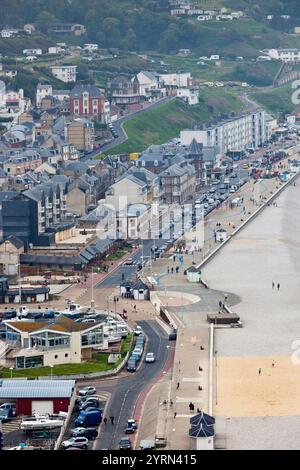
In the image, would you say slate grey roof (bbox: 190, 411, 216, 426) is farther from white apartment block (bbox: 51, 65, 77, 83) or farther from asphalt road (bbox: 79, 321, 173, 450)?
white apartment block (bbox: 51, 65, 77, 83)

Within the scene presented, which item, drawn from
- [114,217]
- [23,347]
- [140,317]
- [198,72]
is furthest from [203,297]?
[198,72]

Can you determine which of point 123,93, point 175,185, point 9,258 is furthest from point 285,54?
point 9,258

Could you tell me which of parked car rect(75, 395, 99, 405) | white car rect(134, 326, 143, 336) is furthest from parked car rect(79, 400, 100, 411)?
white car rect(134, 326, 143, 336)

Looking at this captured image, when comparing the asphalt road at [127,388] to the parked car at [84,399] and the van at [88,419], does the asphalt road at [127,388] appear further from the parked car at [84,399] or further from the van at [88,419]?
the parked car at [84,399]

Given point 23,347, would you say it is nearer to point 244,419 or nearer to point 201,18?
point 244,419

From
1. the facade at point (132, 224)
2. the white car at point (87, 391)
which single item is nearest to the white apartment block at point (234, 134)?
the facade at point (132, 224)
